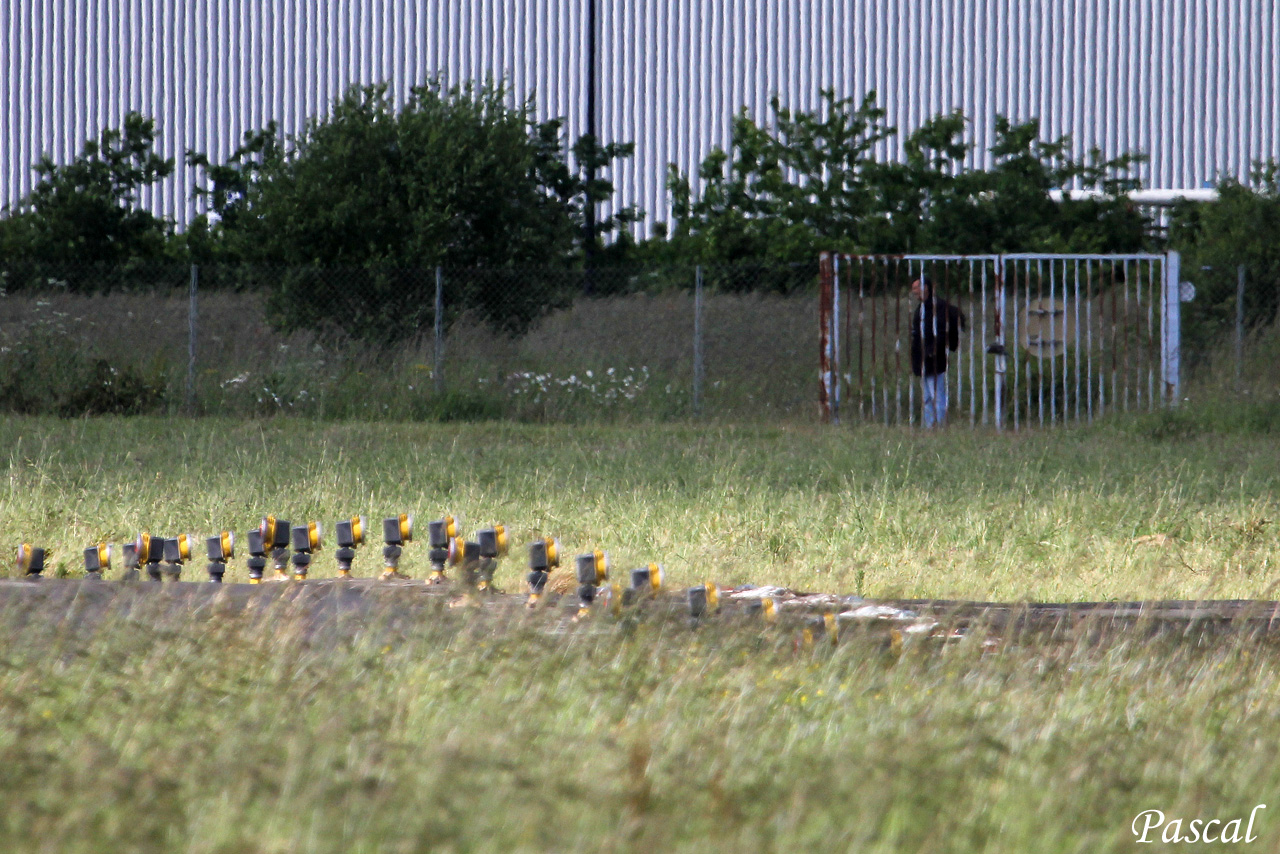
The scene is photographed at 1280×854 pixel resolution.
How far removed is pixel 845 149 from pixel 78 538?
19592mm

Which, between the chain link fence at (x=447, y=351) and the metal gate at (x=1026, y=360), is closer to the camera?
the metal gate at (x=1026, y=360)

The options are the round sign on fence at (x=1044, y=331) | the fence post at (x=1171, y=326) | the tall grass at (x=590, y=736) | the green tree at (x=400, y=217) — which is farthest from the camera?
the green tree at (x=400, y=217)

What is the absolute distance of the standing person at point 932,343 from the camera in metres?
14.6

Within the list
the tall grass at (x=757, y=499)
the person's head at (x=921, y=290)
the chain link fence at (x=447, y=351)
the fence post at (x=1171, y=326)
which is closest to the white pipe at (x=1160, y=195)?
the chain link fence at (x=447, y=351)

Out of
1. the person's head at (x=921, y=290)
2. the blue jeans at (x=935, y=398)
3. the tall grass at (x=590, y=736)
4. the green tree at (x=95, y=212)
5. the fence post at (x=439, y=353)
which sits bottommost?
the tall grass at (x=590, y=736)

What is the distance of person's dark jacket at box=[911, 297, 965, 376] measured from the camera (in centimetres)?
1455

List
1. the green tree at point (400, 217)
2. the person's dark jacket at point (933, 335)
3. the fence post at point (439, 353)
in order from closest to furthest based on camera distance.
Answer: the person's dark jacket at point (933, 335)
the fence post at point (439, 353)
the green tree at point (400, 217)

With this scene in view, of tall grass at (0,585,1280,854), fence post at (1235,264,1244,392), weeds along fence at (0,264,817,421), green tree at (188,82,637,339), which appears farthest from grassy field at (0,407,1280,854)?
green tree at (188,82,637,339)

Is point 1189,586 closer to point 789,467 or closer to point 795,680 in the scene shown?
point 795,680

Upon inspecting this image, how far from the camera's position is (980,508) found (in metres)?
7.98

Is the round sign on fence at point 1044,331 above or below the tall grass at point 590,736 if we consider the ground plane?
above

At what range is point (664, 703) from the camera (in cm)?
357

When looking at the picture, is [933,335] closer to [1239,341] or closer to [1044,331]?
[1044,331]

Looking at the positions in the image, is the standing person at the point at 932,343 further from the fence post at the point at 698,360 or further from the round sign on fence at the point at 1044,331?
the fence post at the point at 698,360
